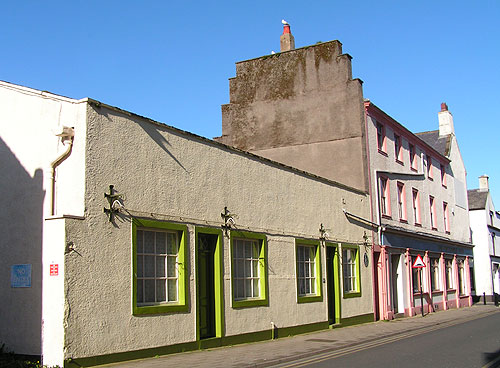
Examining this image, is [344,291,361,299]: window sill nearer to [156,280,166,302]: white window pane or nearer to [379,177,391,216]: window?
[379,177,391,216]: window

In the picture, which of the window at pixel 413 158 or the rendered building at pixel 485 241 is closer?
the window at pixel 413 158

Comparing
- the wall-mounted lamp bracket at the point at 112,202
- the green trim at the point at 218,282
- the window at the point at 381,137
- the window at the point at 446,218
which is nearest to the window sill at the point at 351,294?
the window at the point at 381,137

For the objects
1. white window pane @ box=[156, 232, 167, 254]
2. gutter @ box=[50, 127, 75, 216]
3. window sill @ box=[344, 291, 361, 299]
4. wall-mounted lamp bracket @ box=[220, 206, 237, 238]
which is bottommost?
window sill @ box=[344, 291, 361, 299]

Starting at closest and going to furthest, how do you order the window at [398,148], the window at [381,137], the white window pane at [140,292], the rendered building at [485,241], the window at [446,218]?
the white window pane at [140,292] < the window at [381,137] < the window at [398,148] < the window at [446,218] < the rendered building at [485,241]

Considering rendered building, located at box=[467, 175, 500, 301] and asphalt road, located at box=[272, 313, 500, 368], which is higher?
rendered building, located at box=[467, 175, 500, 301]

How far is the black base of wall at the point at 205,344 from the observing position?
982 centimetres

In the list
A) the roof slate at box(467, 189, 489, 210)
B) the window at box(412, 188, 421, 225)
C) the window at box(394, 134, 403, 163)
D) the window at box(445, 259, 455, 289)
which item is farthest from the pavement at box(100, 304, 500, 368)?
the roof slate at box(467, 189, 489, 210)

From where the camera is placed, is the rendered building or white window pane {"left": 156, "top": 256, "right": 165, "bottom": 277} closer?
white window pane {"left": 156, "top": 256, "right": 165, "bottom": 277}

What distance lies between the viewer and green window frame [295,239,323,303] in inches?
682

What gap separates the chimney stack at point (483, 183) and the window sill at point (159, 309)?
43459mm

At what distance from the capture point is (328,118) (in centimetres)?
2344

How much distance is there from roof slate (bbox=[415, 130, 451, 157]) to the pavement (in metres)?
19.3

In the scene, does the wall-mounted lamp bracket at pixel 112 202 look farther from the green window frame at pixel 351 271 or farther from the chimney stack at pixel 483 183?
the chimney stack at pixel 483 183

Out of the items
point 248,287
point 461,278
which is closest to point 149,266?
point 248,287
